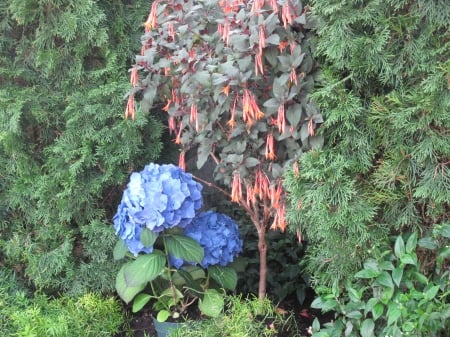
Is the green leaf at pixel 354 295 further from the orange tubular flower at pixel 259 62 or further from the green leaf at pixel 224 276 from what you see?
the orange tubular flower at pixel 259 62

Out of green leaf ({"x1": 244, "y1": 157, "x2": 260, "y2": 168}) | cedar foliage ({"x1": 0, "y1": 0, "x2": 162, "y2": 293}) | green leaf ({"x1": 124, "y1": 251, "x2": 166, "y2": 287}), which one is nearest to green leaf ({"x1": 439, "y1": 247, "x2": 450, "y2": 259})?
green leaf ({"x1": 244, "y1": 157, "x2": 260, "y2": 168})

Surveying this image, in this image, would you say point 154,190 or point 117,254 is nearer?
point 154,190

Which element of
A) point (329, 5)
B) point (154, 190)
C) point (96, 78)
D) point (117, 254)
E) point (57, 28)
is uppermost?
point (329, 5)

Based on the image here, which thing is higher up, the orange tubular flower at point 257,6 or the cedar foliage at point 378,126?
the orange tubular flower at point 257,6

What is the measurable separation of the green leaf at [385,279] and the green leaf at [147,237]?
3.21ft

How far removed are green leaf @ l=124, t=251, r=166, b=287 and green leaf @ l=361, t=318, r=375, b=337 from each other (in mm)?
908

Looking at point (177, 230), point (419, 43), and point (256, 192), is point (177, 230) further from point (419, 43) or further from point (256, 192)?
point (419, 43)

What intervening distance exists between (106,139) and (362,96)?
141 cm

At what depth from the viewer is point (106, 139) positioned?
9.86ft

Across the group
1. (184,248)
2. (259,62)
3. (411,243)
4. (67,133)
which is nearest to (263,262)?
(184,248)

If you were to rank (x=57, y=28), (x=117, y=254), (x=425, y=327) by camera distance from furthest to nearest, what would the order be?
(x=57, y=28) < (x=117, y=254) < (x=425, y=327)

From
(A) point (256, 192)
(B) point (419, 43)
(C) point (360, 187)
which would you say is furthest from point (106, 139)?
(B) point (419, 43)

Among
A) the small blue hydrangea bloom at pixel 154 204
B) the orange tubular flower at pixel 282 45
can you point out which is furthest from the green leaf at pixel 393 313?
the orange tubular flower at pixel 282 45

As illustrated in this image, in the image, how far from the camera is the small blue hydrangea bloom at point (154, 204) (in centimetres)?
251
